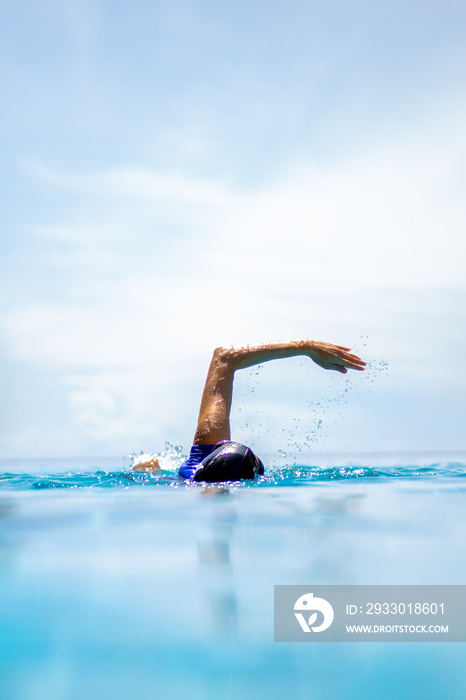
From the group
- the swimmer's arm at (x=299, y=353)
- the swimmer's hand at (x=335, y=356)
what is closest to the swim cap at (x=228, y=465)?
the swimmer's arm at (x=299, y=353)

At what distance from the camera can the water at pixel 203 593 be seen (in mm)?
1453

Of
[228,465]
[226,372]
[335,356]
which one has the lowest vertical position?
[228,465]

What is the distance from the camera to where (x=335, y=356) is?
7164mm

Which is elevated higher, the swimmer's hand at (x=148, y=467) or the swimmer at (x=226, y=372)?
the swimmer at (x=226, y=372)

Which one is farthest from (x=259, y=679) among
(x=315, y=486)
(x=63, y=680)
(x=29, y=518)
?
(x=315, y=486)

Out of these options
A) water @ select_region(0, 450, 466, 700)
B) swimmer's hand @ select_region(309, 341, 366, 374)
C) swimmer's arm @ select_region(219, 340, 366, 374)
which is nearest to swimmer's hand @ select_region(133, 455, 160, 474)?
swimmer's arm @ select_region(219, 340, 366, 374)

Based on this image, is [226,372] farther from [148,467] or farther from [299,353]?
[148,467]

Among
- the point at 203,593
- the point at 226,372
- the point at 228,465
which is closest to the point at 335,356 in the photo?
the point at 226,372

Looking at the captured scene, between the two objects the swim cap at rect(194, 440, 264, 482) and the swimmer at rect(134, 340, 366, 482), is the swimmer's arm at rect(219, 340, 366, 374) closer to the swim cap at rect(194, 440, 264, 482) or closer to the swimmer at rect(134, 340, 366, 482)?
the swimmer at rect(134, 340, 366, 482)

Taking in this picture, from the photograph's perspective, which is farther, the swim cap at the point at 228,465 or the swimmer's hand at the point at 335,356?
the swimmer's hand at the point at 335,356

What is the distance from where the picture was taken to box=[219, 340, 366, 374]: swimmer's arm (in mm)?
7152

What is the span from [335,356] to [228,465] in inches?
85.1

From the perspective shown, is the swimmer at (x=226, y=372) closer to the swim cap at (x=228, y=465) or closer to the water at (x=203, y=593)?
the swim cap at (x=228, y=465)

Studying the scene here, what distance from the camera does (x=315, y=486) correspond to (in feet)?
19.4
